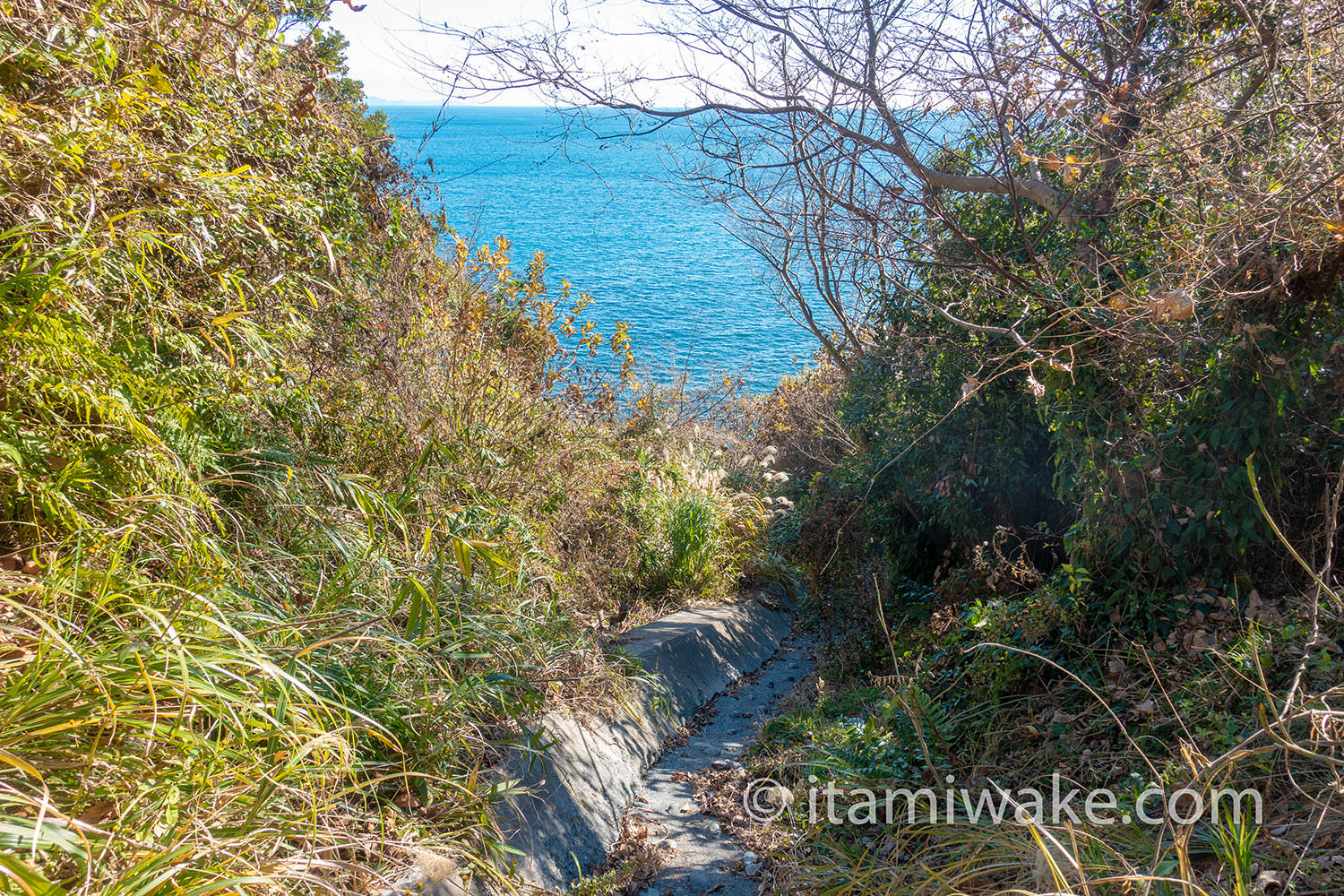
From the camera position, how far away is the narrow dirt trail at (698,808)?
3777 mm

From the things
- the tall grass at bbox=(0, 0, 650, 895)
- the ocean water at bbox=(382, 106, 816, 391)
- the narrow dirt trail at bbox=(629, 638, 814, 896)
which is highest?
the ocean water at bbox=(382, 106, 816, 391)

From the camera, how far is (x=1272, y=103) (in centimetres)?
408

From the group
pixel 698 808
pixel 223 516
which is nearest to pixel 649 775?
pixel 698 808

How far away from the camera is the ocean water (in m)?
8.71

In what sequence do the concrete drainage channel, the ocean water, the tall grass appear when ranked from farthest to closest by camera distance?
the ocean water, the concrete drainage channel, the tall grass

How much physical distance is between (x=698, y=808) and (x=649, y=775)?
46 cm

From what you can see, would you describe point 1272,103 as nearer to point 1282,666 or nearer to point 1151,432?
point 1151,432

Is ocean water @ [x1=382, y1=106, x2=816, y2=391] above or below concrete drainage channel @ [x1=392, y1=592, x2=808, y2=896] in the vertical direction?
above

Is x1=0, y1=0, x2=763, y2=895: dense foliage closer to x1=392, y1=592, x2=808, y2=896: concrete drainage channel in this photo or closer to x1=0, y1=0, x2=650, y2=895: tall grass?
x1=0, y1=0, x2=650, y2=895: tall grass

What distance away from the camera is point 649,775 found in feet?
15.8

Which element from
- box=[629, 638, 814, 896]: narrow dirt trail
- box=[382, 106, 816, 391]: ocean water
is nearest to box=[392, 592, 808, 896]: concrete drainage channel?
box=[629, 638, 814, 896]: narrow dirt trail

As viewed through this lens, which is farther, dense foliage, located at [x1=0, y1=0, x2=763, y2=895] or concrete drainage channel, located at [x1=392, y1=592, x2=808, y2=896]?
concrete drainage channel, located at [x1=392, y1=592, x2=808, y2=896]

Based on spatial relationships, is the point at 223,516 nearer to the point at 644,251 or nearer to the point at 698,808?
the point at 698,808

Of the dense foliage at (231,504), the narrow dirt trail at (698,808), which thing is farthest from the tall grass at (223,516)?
the narrow dirt trail at (698,808)
